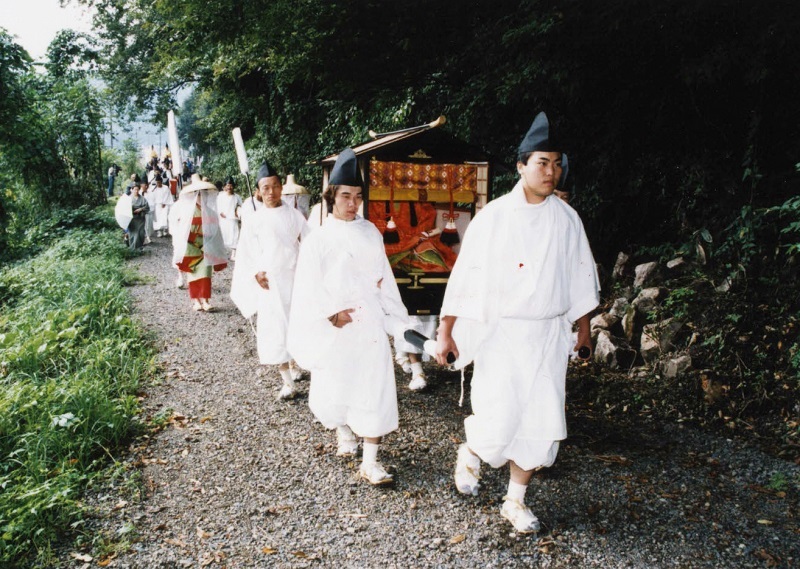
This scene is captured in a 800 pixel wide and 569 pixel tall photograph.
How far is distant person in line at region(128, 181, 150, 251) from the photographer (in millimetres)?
13992

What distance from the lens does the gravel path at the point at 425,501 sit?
3070 mm

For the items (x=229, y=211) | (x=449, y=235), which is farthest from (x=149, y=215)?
(x=449, y=235)

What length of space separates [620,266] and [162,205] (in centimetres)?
1342

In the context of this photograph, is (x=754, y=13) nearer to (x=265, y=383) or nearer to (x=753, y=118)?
(x=753, y=118)

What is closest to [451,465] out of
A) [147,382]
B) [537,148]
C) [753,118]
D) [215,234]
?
[537,148]

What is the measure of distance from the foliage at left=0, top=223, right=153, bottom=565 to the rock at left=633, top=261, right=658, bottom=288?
5119 mm

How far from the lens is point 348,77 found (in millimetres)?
9797

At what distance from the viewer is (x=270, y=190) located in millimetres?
5570

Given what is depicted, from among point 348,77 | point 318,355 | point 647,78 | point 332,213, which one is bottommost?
point 318,355

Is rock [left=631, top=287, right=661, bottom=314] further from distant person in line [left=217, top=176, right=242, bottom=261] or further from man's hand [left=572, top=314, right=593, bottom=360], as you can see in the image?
distant person in line [left=217, top=176, right=242, bottom=261]

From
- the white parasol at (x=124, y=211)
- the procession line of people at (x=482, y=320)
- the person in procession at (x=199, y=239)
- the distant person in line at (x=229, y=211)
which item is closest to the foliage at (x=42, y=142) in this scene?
the white parasol at (x=124, y=211)

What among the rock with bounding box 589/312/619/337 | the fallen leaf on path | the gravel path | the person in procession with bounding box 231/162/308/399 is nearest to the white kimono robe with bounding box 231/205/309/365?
the person in procession with bounding box 231/162/308/399

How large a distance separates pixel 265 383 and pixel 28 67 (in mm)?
10294

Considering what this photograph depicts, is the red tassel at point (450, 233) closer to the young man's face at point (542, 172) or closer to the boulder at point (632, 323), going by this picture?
the boulder at point (632, 323)
